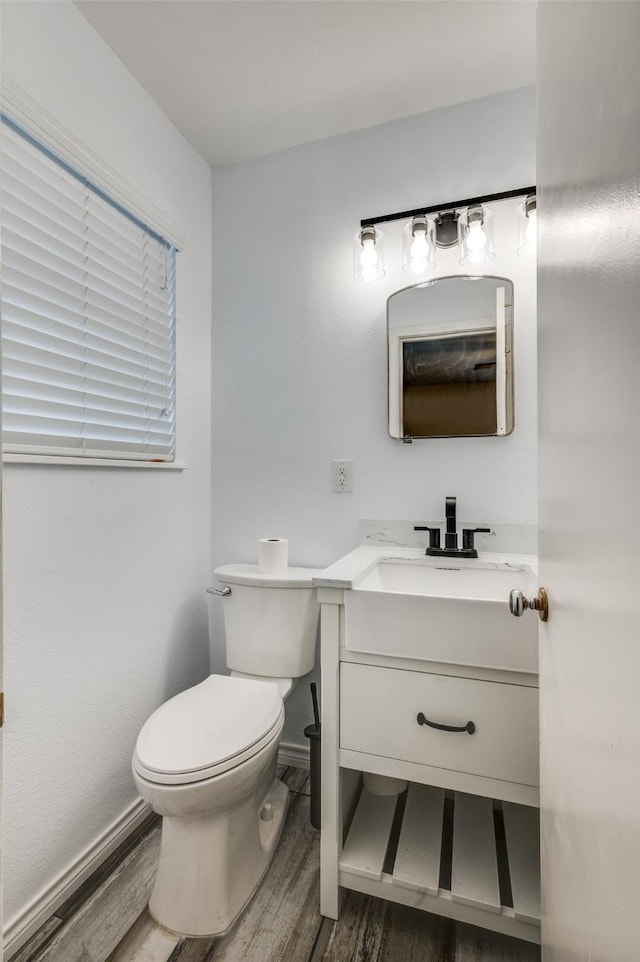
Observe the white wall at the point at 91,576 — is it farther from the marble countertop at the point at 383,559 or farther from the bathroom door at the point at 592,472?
the bathroom door at the point at 592,472

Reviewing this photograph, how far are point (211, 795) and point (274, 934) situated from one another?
39 cm

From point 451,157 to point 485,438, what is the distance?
3.22ft

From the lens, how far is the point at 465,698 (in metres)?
1.08

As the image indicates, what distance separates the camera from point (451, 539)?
151 centimetres

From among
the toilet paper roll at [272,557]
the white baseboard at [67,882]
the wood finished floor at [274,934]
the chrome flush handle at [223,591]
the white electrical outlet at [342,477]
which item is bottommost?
the wood finished floor at [274,934]

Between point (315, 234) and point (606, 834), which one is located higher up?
point (315, 234)

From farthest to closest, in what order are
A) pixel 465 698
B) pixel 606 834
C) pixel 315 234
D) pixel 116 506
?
1. pixel 315 234
2. pixel 116 506
3. pixel 465 698
4. pixel 606 834

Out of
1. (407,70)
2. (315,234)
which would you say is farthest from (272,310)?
(407,70)

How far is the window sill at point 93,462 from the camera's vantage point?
1117mm

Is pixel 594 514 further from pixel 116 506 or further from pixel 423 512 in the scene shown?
pixel 116 506

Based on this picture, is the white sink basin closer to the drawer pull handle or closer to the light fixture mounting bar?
the drawer pull handle

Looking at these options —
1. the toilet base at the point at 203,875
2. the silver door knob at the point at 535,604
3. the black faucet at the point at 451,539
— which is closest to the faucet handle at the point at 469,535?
the black faucet at the point at 451,539

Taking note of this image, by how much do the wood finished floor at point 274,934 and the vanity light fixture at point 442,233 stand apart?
1.87m

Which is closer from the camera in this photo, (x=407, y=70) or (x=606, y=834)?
(x=606, y=834)
